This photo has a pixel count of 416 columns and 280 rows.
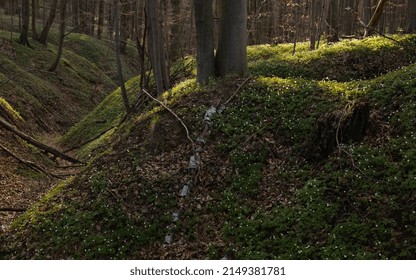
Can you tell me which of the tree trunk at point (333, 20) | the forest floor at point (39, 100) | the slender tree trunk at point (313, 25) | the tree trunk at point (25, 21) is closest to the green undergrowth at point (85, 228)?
the forest floor at point (39, 100)

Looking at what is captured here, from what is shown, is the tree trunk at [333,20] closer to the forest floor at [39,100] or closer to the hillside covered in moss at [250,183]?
the hillside covered in moss at [250,183]

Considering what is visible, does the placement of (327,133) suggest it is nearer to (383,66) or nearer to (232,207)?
(232,207)

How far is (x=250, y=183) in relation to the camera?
29.2 feet

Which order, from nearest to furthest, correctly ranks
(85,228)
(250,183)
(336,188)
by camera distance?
(336,188)
(85,228)
(250,183)

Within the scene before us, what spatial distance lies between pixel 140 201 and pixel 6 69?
16.4 metres

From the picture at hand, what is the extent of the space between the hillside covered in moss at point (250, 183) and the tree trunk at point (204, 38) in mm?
525

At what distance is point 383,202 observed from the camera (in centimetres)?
732

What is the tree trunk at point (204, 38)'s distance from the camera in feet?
38.7

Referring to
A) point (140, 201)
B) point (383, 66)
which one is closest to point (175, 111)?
point (140, 201)

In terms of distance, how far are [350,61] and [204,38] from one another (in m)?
4.73

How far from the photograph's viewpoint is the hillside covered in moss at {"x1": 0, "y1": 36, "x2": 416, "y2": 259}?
730cm

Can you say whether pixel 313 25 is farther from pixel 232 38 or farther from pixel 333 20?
pixel 232 38

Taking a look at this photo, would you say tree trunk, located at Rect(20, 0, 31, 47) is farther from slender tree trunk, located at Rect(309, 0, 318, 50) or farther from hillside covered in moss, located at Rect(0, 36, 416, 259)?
hillside covered in moss, located at Rect(0, 36, 416, 259)

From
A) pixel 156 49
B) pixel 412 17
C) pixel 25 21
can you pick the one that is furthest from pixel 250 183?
pixel 25 21
